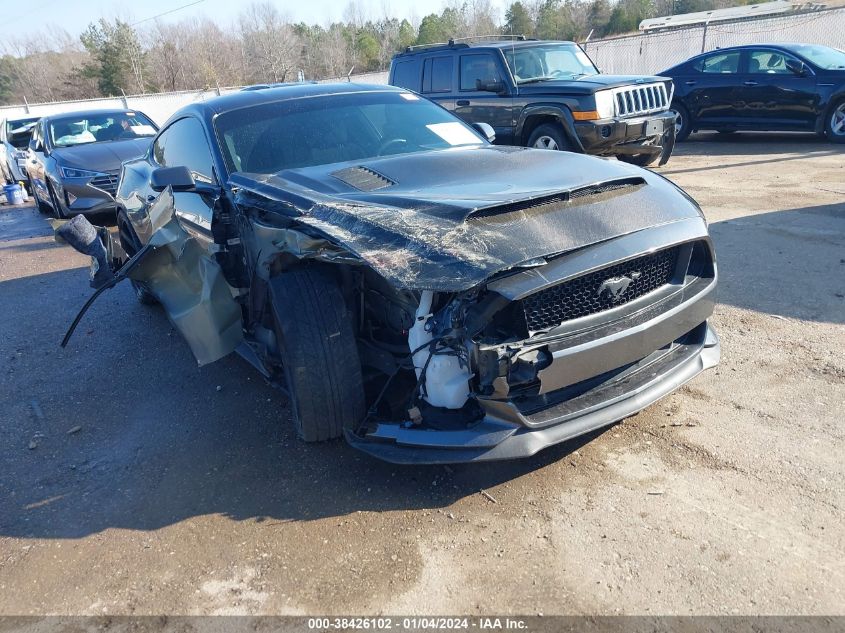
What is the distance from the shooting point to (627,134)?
28.8 feet

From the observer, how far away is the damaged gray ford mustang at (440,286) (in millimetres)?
2543

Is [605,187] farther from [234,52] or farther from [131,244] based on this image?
[234,52]

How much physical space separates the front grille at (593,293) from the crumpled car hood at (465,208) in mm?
160

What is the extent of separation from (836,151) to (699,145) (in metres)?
2.59

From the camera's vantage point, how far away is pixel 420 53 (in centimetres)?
1073

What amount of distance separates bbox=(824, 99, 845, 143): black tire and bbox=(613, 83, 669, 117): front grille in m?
3.64

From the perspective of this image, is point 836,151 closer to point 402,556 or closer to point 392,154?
point 392,154

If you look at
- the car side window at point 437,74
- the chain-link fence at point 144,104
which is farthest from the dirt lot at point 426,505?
the chain-link fence at point 144,104

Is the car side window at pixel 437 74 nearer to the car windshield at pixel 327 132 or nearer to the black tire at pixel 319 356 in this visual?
the car windshield at pixel 327 132

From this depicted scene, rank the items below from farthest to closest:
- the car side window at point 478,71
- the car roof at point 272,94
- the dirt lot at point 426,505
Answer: the car side window at point 478,71 → the car roof at point 272,94 → the dirt lot at point 426,505

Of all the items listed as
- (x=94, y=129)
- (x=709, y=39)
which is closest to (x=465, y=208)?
(x=94, y=129)

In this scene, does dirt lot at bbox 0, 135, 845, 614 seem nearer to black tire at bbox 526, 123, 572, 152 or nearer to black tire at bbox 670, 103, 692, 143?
black tire at bbox 526, 123, 572, 152

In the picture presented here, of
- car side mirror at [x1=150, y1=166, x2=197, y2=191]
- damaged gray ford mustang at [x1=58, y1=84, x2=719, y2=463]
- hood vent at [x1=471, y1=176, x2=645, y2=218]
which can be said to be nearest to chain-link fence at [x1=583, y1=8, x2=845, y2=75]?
damaged gray ford mustang at [x1=58, y1=84, x2=719, y2=463]

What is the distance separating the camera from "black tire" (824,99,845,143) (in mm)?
10953
